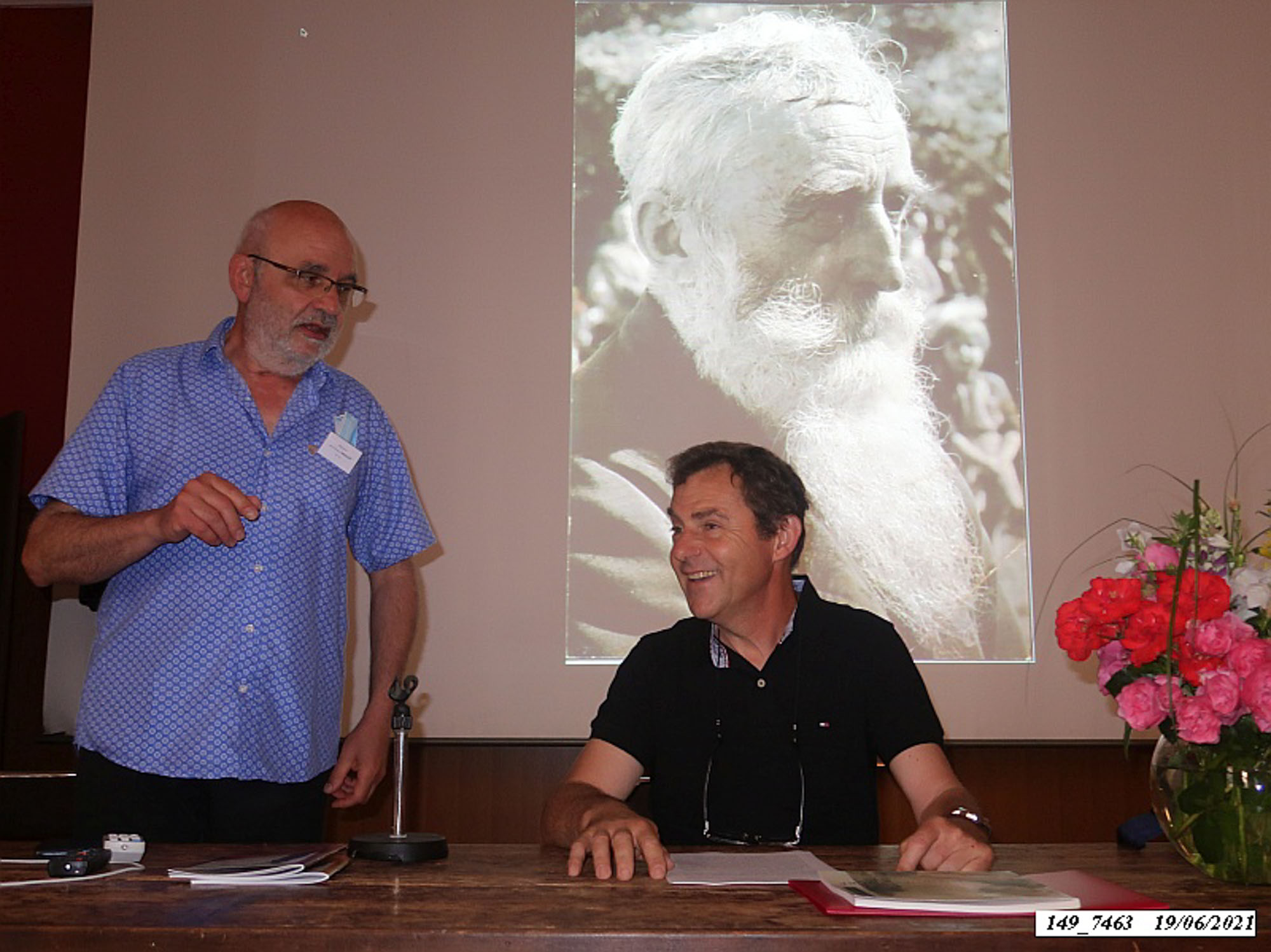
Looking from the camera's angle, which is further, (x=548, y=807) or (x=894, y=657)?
(x=894, y=657)

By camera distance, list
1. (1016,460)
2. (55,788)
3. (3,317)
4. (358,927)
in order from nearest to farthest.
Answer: (358,927) < (55,788) < (1016,460) < (3,317)

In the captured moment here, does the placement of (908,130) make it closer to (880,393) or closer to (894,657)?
(880,393)

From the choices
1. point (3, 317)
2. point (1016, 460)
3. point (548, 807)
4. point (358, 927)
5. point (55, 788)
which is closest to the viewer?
point (358, 927)

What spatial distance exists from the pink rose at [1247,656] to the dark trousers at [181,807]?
1582 mm

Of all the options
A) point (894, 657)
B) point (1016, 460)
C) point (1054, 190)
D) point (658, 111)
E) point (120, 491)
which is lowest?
point (894, 657)

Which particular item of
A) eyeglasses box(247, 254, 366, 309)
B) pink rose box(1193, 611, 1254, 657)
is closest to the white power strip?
eyeglasses box(247, 254, 366, 309)

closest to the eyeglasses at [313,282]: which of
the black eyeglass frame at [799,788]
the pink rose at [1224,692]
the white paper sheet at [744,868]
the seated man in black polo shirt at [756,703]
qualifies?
the seated man in black polo shirt at [756,703]

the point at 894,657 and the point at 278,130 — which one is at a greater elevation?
the point at 278,130

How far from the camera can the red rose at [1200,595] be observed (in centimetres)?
150

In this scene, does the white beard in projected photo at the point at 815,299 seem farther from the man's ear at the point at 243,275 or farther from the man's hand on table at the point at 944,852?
the man's hand on table at the point at 944,852

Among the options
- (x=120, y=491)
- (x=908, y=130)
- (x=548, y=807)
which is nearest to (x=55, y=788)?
(x=120, y=491)

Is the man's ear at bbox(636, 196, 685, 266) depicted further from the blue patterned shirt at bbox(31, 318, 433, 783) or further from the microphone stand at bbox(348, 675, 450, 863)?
the microphone stand at bbox(348, 675, 450, 863)

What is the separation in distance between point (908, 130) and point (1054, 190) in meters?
0.48

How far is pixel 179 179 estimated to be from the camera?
375 cm
